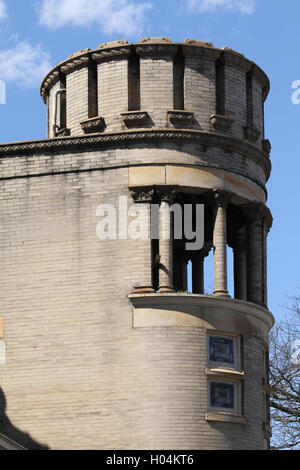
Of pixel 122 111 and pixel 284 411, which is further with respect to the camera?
pixel 284 411

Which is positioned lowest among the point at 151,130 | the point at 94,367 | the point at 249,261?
the point at 94,367

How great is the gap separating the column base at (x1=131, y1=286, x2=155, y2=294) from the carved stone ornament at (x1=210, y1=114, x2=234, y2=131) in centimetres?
631

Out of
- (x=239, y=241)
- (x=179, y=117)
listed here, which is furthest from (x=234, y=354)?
(x=179, y=117)

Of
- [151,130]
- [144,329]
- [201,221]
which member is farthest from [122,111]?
[144,329]

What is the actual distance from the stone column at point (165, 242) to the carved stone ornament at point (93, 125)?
3.34 m

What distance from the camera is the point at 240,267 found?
41.7 metres

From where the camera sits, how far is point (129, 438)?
118ft

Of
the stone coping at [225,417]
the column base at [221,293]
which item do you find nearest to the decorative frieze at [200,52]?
the column base at [221,293]

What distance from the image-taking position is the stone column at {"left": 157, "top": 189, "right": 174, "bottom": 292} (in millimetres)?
37562

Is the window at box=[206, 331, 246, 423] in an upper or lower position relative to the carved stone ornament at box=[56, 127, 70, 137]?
lower

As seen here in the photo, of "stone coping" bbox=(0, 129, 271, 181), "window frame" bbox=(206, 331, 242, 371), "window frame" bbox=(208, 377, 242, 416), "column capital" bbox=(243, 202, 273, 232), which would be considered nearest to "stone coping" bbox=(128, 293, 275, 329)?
"window frame" bbox=(206, 331, 242, 371)

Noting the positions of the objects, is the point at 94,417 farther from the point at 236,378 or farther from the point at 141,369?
the point at 236,378

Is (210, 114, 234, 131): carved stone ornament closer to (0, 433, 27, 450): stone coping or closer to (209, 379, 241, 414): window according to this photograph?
(209, 379, 241, 414): window

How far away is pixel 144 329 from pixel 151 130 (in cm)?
675
